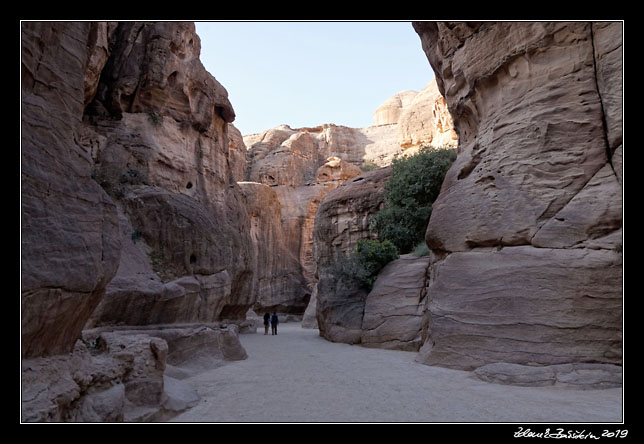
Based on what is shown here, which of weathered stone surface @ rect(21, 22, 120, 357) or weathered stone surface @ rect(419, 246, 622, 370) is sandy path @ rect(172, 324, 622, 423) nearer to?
weathered stone surface @ rect(419, 246, 622, 370)

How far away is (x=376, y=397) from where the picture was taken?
21.7ft

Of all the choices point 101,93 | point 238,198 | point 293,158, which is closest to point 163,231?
point 101,93

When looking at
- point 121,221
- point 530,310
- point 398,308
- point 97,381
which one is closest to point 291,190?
point 398,308

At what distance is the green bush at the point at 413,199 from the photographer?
19.7 m

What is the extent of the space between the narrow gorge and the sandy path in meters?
0.47

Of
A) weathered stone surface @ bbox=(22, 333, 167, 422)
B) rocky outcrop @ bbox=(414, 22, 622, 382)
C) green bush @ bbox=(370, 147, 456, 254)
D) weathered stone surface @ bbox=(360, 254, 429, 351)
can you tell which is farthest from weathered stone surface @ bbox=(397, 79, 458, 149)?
weathered stone surface @ bbox=(22, 333, 167, 422)

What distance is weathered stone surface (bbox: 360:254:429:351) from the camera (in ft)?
43.7

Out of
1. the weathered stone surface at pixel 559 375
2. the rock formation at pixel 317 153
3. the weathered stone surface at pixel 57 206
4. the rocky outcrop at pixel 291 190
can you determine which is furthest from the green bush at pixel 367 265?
the rocky outcrop at pixel 291 190

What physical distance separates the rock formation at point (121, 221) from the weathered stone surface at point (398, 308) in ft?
15.8

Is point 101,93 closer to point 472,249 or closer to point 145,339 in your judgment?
point 145,339

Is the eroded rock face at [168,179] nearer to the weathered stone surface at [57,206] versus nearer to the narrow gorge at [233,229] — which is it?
the narrow gorge at [233,229]

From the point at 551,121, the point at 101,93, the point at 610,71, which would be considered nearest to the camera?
the point at 610,71

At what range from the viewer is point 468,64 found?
40.2 feet

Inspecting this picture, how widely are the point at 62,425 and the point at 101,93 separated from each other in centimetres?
1450
